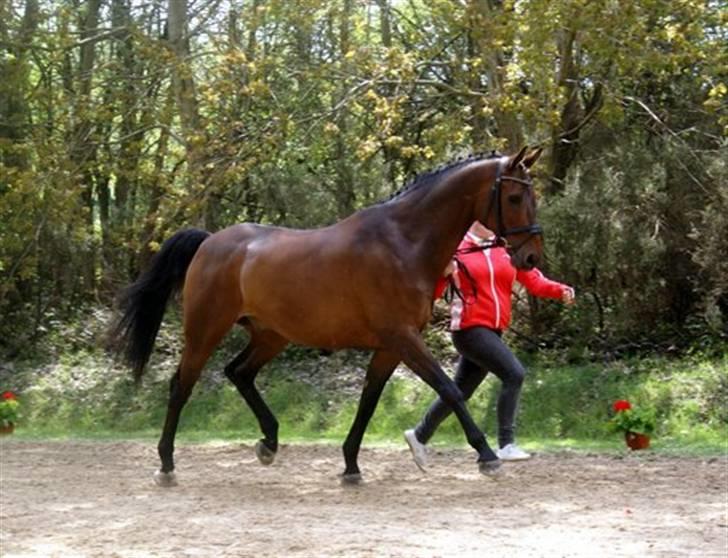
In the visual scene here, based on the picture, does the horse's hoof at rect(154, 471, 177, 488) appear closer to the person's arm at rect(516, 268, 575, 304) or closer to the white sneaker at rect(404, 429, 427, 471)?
the white sneaker at rect(404, 429, 427, 471)

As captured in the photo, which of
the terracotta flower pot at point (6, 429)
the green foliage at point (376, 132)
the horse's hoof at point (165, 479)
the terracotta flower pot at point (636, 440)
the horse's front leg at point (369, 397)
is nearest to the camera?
the horse's front leg at point (369, 397)

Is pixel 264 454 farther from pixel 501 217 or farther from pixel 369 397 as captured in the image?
pixel 501 217

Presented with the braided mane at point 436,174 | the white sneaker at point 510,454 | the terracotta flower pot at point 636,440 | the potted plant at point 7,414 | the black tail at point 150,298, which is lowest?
the potted plant at point 7,414

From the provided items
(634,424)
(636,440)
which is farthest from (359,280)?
(636,440)

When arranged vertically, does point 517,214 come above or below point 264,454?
above

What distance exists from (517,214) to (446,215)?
513 mm

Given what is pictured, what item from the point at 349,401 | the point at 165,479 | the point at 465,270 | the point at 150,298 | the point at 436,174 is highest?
the point at 436,174

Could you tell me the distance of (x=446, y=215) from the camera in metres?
8.15

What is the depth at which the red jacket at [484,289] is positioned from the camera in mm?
8453

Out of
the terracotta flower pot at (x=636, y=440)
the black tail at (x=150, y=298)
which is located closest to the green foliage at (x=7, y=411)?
the black tail at (x=150, y=298)

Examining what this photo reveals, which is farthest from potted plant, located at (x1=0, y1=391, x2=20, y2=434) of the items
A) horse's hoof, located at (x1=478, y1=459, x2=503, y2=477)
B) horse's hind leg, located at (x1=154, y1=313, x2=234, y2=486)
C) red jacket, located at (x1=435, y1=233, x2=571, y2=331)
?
horse's hoof, located at (x1=478, y1=459, x2=503, y2=477)

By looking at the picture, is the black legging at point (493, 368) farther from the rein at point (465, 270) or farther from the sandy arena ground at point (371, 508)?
the sandy arena ground at point (371, 508)

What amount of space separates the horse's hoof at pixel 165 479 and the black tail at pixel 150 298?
1143 millimetres

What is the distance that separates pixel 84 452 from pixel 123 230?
7.53 m
